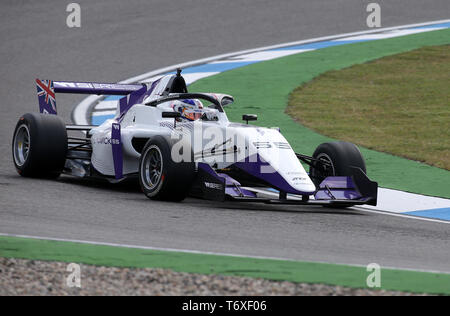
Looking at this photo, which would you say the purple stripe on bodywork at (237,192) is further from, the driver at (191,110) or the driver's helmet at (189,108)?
the driver's helmet at (189,108)

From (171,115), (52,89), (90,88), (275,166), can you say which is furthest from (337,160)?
(52,89)

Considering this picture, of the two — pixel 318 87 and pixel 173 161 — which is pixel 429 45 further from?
pixel 173 161

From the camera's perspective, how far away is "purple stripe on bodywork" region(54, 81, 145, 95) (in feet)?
38.8

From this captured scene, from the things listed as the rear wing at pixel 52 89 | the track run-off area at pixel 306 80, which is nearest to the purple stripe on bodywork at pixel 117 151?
the rear wing at pixel 52 89

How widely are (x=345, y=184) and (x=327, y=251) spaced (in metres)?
2.61

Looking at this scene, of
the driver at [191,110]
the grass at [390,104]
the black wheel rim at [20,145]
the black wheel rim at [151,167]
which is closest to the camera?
the black wheel rim at [151,167]

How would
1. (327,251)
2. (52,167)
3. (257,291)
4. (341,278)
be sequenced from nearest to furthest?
(257,291) < (341,278) < (327,251) < (52,167)

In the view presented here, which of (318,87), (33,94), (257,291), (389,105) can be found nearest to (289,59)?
(318,87)

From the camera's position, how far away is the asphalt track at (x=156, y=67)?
7.42 metres

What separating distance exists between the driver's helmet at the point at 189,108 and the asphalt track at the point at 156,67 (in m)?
0.98

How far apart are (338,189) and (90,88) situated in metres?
3.89

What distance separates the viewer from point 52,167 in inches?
426

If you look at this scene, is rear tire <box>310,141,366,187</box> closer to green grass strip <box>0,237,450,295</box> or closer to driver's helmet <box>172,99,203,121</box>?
driver's helmet <box>172,99,203,121</box>

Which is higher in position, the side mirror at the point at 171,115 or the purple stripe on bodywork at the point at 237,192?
the side mirror at the point at 171,115
